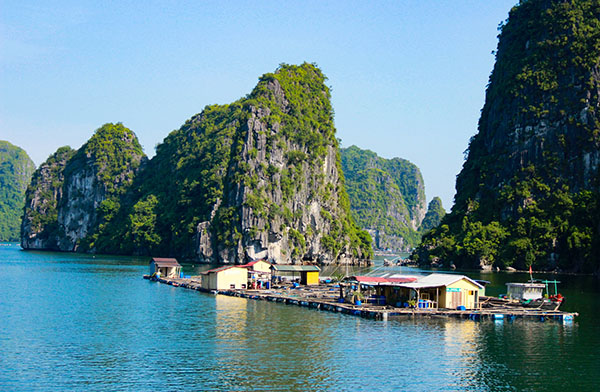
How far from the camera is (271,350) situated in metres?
41.4

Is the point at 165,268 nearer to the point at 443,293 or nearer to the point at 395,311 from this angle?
the point at 395,311

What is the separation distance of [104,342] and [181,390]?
13.5 m

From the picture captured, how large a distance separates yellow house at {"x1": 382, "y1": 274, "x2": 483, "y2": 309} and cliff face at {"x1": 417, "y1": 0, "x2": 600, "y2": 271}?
6902 centimetres

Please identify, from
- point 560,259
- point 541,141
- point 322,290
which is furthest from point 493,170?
point 322,290

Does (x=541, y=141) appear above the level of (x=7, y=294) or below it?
above

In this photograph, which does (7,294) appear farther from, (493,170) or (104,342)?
(493,170)

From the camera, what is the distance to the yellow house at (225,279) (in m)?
76.8

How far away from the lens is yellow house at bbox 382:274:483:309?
58219 mm

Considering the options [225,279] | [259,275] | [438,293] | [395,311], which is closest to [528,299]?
[438,293]

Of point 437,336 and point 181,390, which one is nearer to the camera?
point 181,390

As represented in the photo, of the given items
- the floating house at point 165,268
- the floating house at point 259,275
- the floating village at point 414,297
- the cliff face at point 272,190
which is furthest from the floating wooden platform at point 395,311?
the cliff face at point 272,190

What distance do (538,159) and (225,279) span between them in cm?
9439

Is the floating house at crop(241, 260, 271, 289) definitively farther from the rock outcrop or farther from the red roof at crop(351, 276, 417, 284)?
the rock outcrop

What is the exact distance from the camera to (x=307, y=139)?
524 feet
